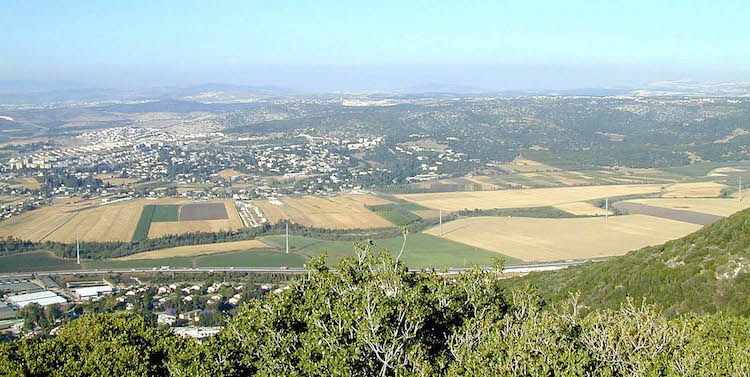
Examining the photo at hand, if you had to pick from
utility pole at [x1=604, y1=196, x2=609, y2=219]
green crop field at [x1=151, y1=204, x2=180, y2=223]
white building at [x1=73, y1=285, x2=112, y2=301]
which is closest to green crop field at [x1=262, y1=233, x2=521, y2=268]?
green crop field at [x1=151, y1=204, x2=180, y2=223]

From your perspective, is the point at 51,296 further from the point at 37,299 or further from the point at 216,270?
the point at 216,270

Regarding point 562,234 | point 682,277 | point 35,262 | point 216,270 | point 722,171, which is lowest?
point 35,262

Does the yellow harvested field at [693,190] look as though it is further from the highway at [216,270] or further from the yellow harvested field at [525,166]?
the highway at [216,270]

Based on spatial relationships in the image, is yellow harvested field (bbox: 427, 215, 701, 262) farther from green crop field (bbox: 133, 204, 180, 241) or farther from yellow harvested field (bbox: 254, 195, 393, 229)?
green crop field (bbox: 133, 204, 180, 241)

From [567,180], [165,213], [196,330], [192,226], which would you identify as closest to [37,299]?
[196,330]

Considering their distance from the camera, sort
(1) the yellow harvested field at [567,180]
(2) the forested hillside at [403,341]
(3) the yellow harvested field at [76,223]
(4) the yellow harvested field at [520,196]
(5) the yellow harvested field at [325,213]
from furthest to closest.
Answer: (1) the yellow harvested field at [567,180], (4) the yellow harvested field at [520,196], (5) the yellow harvested field at [325,213], (3) the yellow harvested field at [76,223], (2) the forested hillside at [403,341]

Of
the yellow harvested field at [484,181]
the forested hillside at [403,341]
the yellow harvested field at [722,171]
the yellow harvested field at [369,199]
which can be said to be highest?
the forested hillside at [403,341]

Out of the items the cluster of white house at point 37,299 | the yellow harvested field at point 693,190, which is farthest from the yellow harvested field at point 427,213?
the cluster of white house at point 37,299
